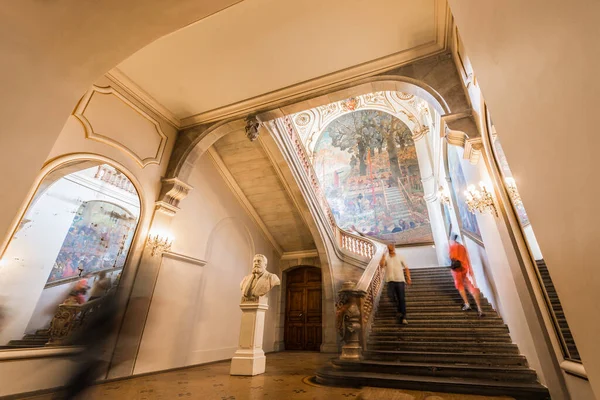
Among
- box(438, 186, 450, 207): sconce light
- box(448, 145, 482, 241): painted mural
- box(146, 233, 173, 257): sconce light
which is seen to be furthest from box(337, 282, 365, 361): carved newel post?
box(438, 186, 450, 207): sconce light

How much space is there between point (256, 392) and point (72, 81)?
342 cm

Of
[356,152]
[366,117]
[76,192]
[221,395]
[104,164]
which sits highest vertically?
[366,117]

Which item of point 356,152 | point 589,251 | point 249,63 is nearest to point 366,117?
point 356,152

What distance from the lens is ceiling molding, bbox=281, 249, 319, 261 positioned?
8859 mm

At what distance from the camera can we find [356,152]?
44.0 ft

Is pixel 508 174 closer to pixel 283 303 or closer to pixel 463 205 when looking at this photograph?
pixel 463 205

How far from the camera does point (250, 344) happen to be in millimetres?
4434

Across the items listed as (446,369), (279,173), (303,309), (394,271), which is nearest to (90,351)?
(446,369)

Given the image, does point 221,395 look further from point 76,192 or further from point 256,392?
point 76,192

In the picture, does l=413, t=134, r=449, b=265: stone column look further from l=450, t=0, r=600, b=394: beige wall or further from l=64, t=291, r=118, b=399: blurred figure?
l=64, t=291, r=118, b=399: blurred figure

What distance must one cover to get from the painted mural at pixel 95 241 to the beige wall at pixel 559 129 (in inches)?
207

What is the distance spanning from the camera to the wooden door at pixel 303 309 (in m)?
8.43

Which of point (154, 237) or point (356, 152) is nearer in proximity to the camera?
point (154, 237)

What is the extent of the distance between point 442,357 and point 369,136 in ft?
35.6
